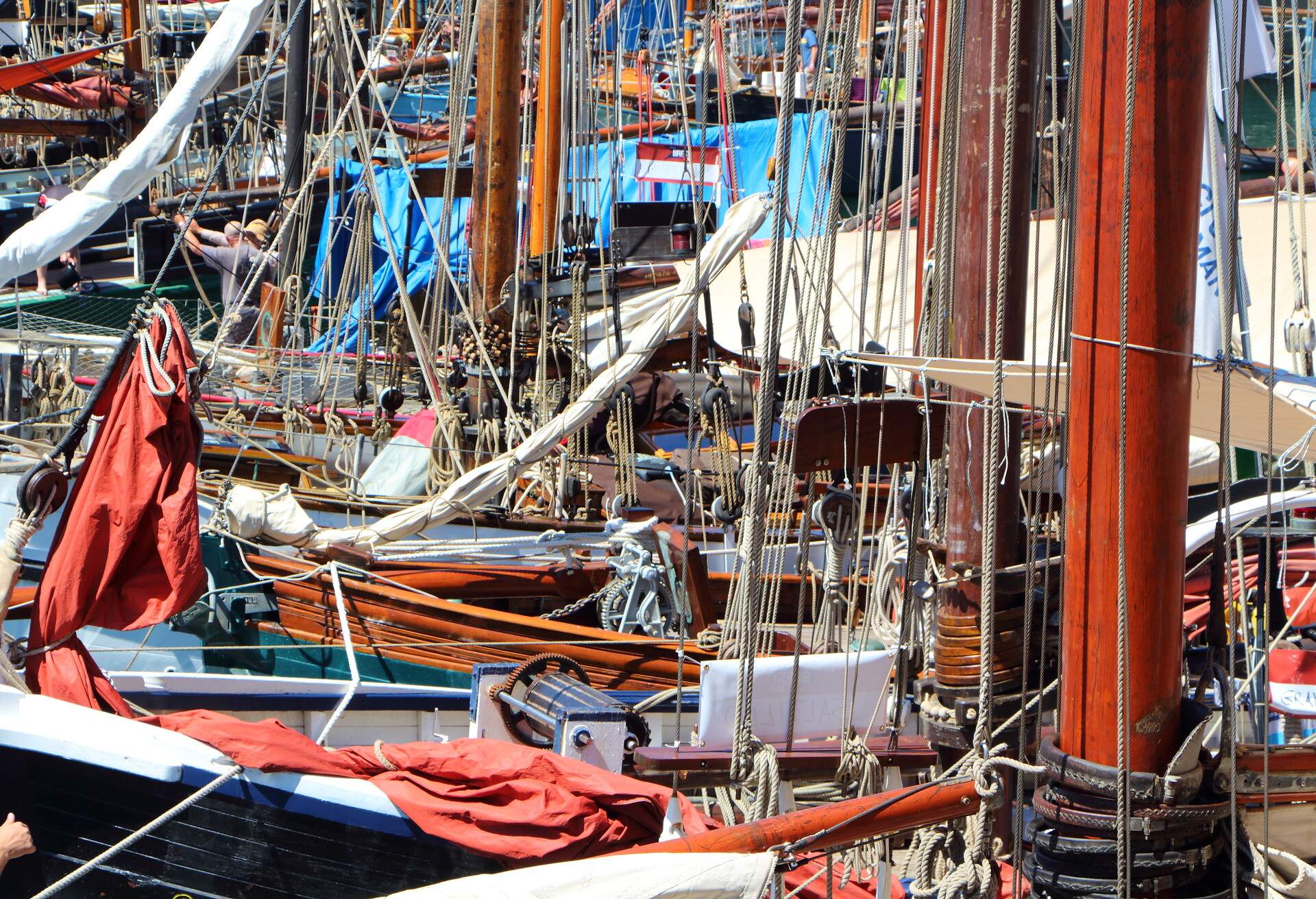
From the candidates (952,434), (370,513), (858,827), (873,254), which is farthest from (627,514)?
(858,827)

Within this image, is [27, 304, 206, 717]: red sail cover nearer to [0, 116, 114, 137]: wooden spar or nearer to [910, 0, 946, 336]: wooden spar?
[910, 0, 946, 336]: wooden spar

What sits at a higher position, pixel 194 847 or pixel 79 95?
pixel 79 95

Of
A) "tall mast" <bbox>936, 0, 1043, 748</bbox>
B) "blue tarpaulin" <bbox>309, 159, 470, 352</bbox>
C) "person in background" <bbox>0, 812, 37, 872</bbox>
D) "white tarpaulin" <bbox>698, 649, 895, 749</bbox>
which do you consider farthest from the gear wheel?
"blue tarpaulin" <bbox>309, 159, 470, 352</bbox>

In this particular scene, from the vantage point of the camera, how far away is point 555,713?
17.8ft

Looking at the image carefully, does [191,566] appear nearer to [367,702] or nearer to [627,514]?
[367,702]

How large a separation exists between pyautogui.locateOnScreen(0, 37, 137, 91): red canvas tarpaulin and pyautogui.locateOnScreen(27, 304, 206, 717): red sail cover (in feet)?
52.3

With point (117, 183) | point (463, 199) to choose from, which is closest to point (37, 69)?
point (463, 199)

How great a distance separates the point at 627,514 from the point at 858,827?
648 cm

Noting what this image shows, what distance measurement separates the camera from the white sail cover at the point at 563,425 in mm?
8523

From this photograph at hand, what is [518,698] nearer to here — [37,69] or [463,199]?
[463,199]

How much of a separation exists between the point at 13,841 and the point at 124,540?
115 centimetres

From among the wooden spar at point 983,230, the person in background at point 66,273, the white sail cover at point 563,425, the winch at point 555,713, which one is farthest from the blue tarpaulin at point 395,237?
the wooden spar at point 983,230

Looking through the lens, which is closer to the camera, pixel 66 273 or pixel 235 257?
pixel 235 257

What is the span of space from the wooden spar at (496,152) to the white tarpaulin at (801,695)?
6.56m
